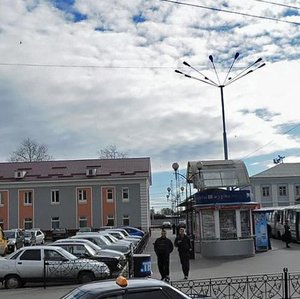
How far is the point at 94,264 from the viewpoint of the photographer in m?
19.5

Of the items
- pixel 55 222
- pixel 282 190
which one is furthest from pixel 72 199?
pixel 282 190

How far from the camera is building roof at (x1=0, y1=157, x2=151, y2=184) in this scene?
2650 inches

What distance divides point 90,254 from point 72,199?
4562 centimetres

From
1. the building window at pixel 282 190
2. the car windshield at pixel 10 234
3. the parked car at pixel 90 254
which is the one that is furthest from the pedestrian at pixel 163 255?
the building window at pixel 282 190

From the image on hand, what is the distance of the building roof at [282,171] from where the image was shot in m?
87.6

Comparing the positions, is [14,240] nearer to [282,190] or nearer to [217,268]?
[217,268]

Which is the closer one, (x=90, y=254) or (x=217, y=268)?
(x=90, y=254)

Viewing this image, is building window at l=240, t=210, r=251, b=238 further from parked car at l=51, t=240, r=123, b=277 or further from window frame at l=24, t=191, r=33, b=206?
window frame at l=24, t=191, r=33, b=206

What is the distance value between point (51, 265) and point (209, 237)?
10930 millimetres

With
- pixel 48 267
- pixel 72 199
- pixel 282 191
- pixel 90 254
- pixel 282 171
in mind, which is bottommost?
pixel 48 267

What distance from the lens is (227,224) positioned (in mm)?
28328

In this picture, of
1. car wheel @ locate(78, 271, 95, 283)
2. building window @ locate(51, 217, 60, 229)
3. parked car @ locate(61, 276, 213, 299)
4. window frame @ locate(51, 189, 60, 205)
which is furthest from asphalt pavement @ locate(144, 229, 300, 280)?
window frame @ locate(51, 189, 60, 205)

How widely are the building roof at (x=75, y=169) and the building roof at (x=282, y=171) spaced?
23.7 metres

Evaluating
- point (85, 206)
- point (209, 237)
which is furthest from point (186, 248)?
point (85, 206)
